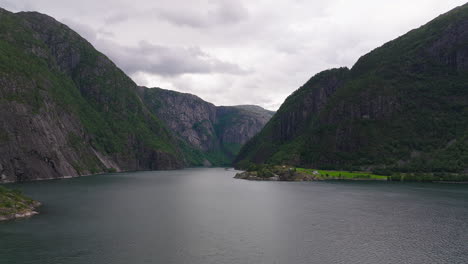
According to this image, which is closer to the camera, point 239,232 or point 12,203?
point 239,232

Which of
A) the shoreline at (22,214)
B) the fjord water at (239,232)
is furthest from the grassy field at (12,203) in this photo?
the fjord water at (239,232)

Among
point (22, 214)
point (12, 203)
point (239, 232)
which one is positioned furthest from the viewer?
point (12, 203)

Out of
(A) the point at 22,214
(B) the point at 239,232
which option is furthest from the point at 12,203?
(B) the point at 239,232

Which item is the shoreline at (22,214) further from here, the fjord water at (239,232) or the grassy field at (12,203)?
the fjord water at (239,232)

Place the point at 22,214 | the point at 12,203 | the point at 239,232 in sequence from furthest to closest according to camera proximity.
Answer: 1. the point at 12,203
2. the point at 22,214
3. the point at 239,232

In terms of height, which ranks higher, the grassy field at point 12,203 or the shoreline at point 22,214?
the grassy field at point 12,203

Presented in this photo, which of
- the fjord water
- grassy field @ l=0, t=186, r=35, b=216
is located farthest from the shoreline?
the fjord water

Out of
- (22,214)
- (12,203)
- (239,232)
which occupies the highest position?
(12,203)

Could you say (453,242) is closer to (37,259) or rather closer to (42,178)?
(37,259)

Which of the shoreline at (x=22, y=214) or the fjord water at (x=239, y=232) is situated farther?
the shoreline at (x=22, y=214)

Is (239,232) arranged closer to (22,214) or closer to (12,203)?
(22,214)

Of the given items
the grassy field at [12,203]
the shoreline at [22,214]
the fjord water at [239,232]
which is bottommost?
the fjord water at [239,232]
